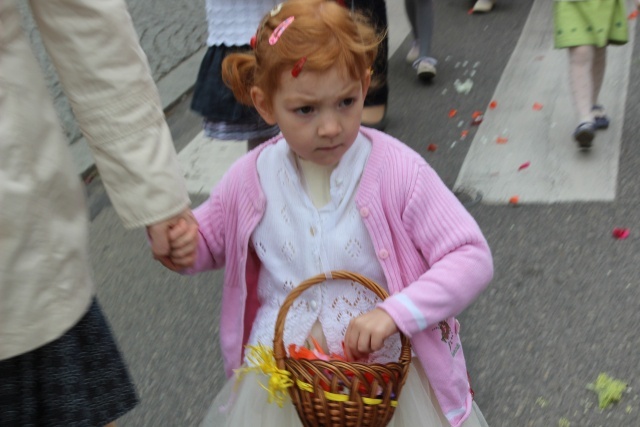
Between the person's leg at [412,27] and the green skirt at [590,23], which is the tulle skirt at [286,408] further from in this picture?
the person's leg at [412,27]

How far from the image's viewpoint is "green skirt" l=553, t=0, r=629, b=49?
14.8ft

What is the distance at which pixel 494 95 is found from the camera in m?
5.80

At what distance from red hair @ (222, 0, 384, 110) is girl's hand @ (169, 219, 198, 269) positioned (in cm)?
39

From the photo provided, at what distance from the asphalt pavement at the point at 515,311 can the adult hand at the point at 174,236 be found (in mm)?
1445

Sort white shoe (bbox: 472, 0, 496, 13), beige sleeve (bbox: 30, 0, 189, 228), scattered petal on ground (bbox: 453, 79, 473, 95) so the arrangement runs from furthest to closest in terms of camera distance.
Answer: white shoe (bbox: 472, 0, 496, 13) → scattered petal on ground (bbox: 453, 79, 473, 95) → beige sleeve (bbox: 30, 0, 189, 228)

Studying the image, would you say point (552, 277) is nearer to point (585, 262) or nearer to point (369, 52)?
point (585, 262)

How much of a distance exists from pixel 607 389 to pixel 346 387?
4.98 ft

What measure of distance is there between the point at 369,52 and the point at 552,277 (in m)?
1.95

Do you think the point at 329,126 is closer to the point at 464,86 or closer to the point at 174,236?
the point at 174,236

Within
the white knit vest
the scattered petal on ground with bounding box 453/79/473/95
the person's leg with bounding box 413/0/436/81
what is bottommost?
the scattered petal on ground with bounding box 453/79/473/95

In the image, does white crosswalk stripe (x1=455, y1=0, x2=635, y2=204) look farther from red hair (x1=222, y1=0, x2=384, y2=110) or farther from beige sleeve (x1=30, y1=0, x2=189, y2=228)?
beige sleeve (x1=30, y1=0, x2=189, y2=228)

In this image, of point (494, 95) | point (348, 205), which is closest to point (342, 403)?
point (348, 205)

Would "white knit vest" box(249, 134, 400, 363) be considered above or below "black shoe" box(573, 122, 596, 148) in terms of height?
above

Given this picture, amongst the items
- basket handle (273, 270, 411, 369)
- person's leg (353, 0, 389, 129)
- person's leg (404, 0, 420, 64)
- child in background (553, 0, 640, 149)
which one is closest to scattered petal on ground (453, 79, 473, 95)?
person's leg (404, 0, 420, 64)
